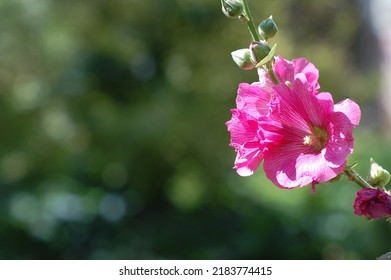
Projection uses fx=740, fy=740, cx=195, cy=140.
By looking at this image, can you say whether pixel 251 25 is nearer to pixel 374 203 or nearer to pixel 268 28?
pixel 268 28

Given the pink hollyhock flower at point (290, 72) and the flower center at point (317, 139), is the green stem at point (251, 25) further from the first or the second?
the flower center at point (317, 139)

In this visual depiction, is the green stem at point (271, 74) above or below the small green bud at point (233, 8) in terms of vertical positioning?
below

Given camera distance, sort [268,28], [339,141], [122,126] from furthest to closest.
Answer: [122,126] < [268,28] < [339,141]

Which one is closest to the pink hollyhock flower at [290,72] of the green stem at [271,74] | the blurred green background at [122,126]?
the green stem at [271,74]

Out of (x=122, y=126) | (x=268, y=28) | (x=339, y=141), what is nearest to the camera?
(x=339, y=141)

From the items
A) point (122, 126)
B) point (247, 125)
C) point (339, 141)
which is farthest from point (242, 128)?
point (122, 126)

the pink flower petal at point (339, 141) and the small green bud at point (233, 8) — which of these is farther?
the small green bud at point (233, 8)

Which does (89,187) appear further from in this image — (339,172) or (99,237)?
(339,172)
